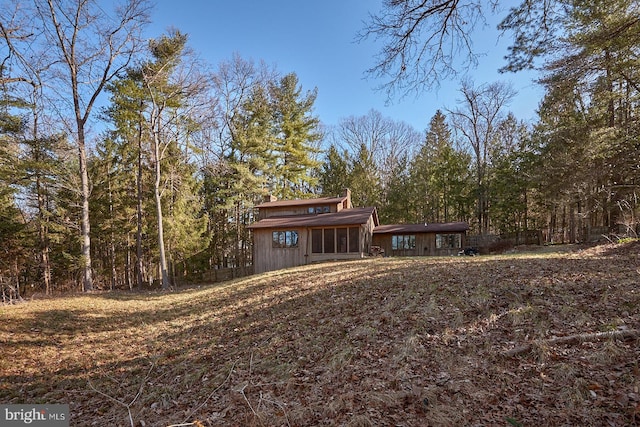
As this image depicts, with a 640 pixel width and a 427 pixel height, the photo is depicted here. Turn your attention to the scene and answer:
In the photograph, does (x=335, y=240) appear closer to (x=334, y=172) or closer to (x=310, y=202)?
(x=310, y=202)

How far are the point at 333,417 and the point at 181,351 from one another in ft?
12.9

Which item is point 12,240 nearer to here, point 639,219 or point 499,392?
point 499,392

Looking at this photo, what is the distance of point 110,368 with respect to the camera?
537 cm

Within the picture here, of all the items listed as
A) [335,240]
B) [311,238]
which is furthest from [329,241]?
[311,238]

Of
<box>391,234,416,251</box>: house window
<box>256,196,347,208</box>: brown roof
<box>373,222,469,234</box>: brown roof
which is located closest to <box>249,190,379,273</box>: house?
<box>256,196,347,208</box>: brown roof

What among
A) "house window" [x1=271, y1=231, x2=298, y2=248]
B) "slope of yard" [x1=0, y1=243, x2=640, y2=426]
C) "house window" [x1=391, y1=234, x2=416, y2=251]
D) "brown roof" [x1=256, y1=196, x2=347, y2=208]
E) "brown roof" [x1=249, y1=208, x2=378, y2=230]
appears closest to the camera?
"slope of yard" [x1=0, y1=243, x2=640, y2=426]

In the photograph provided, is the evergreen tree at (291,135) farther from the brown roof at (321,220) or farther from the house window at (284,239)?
the house window at (284,239)

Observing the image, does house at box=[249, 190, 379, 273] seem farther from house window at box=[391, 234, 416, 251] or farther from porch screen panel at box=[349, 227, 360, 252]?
house window at box=[391, 234, 416, 251]

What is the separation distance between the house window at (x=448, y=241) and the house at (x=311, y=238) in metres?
5.79

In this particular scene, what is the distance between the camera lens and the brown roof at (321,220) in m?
17.3

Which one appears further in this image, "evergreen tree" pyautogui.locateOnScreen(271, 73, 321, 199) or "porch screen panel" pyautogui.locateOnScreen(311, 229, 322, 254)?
"evergreen tree" pyautogui.locateOnScreen(271, 73, 321, 199)

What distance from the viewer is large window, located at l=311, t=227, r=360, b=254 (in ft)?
57.9

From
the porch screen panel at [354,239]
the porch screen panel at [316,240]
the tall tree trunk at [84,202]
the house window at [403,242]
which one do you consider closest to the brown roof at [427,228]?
the house window at [403,242]

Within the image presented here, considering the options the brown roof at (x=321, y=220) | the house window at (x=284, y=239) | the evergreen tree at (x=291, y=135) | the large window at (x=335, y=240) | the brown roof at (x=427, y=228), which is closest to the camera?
the brown roof at (x=321, y=220)
